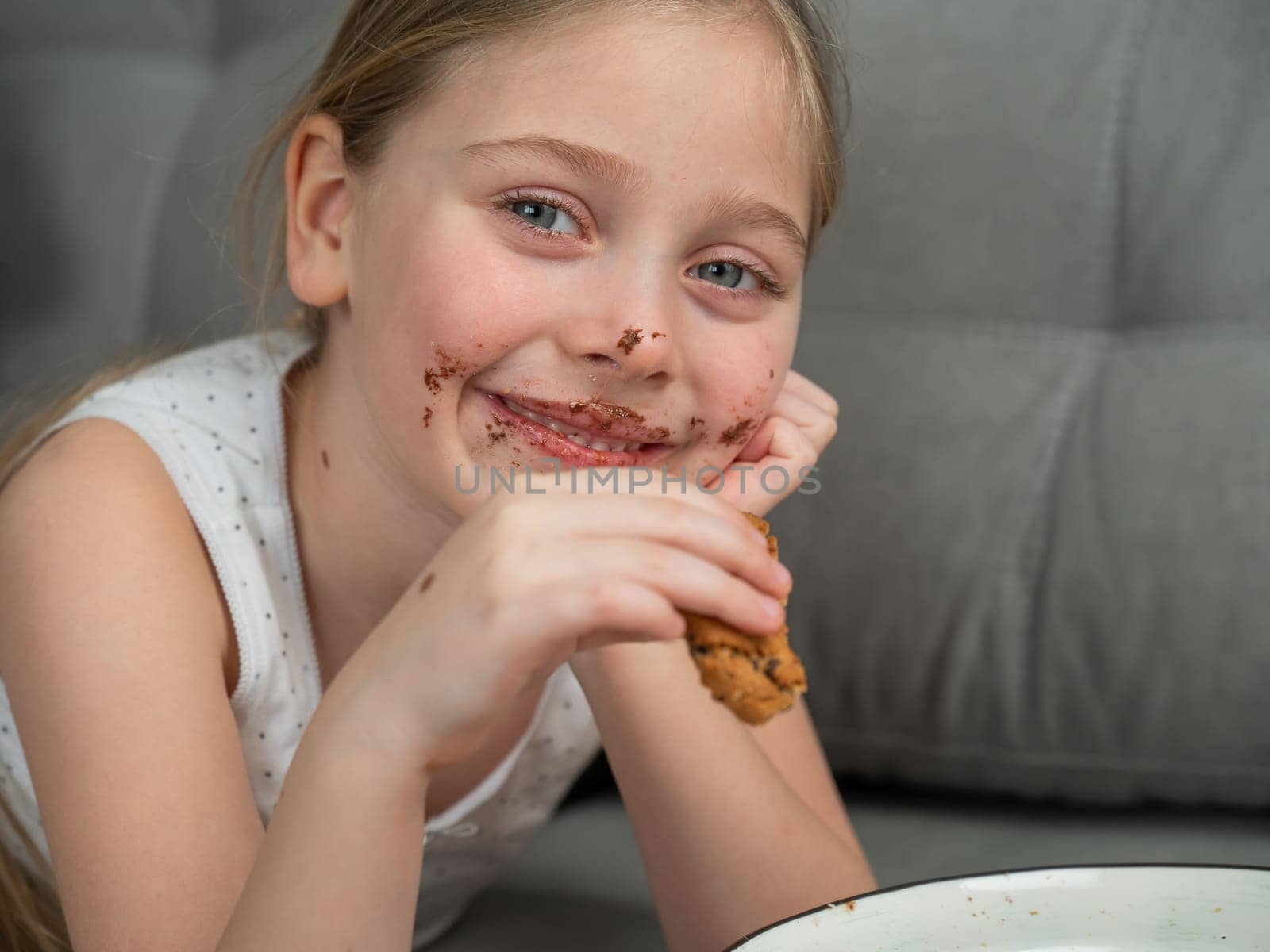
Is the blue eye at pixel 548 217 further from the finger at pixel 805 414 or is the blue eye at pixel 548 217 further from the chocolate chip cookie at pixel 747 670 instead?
the chocolate chip cookie at pixel 747 670

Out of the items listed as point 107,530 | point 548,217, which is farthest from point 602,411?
point 107,530

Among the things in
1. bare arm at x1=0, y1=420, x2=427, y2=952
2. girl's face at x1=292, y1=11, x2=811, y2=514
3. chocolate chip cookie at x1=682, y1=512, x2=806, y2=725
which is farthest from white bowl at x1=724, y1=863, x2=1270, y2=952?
girl's face at x1=292, y1=11, x2=811, y2=514

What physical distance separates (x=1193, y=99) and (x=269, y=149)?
933 millimetres

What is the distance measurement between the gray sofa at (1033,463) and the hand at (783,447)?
0.19 metres

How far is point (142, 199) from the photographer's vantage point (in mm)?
1738

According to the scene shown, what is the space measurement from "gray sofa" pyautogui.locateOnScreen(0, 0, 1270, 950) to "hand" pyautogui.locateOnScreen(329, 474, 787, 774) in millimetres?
560

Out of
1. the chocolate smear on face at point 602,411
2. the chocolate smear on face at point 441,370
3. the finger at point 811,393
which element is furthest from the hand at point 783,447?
the chocolate smear on face at point 441,370

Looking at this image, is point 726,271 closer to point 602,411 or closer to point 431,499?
point 602,411

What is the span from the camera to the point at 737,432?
1026 mm

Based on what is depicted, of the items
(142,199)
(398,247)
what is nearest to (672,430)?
(398,247)

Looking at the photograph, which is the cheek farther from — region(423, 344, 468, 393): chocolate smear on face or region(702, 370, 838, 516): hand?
region(423, 344, 468, 393): chocolate smear on face

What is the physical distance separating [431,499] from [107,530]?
26 centimetres

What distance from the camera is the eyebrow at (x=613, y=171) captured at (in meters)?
0.90

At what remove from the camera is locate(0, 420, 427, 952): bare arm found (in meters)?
0.70
